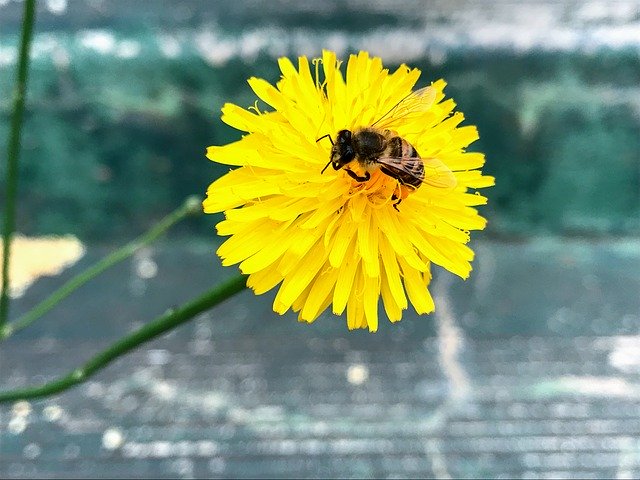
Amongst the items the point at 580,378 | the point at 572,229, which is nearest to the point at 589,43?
the point at 572,229

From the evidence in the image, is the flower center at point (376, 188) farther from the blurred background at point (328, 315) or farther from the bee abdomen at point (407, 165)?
the blurred background at point (328, 315)

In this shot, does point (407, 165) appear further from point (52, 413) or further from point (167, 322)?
point (52, 413)

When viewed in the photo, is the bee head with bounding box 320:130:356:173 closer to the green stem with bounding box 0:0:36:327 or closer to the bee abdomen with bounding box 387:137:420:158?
the bee abdomen with bounding box 387:137:420:158

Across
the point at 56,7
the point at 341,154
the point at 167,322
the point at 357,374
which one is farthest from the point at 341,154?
the point at 56,7

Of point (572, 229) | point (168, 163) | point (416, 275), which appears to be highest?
point (168, 163)

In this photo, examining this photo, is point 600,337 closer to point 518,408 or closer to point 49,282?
point 518,408

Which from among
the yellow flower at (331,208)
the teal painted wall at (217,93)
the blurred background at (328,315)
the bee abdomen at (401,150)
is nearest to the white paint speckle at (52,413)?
the blurred background at (328,315)
